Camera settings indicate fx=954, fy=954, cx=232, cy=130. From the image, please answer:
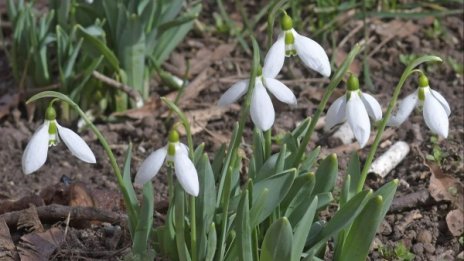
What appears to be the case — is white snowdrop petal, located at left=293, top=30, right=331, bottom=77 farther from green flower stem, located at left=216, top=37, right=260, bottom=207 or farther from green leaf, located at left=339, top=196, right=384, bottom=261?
green leaf, located at left=339, top=196, right=384, bottom=261

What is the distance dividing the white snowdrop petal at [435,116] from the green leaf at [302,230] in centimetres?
31

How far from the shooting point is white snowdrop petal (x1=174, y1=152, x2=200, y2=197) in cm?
192

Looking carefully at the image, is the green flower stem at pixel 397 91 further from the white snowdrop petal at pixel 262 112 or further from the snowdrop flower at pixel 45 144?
the snowdrop flower at pixel 45 144

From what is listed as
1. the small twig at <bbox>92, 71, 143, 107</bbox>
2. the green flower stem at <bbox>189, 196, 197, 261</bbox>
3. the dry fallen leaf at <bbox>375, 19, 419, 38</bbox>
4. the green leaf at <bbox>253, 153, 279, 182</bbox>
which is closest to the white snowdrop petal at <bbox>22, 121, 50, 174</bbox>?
the green flower stem at <bbox>189, 196, 197, 261</bbox>

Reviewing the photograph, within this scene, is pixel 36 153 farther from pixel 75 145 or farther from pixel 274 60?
pixel 274 60

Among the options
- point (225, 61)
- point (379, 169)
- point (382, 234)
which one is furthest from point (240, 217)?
point (225, 61)

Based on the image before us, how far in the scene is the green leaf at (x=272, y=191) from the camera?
2.14 metres

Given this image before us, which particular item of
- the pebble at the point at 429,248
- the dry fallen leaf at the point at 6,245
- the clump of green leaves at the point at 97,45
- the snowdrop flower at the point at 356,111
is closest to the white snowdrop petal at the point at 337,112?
the snowdrop flower at the point at 356,111

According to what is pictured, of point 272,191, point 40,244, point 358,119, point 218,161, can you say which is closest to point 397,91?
point 358,119

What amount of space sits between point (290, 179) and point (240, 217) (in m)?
0.15

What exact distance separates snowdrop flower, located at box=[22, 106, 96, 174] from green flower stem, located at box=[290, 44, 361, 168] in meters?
0.50

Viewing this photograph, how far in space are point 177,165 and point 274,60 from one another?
1.08ft

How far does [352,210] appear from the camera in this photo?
7.09 feet

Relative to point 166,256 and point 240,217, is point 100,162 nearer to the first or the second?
point 166,256
